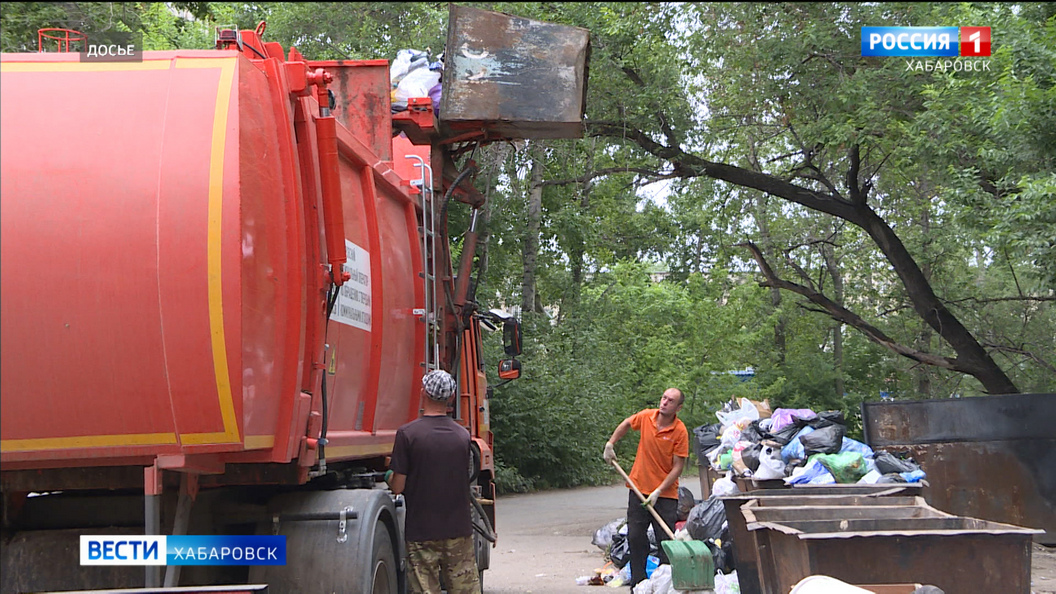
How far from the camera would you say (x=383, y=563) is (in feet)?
16.6

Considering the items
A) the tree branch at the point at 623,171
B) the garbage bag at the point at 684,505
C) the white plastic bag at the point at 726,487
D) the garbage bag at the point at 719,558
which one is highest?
the tree branch at the point at 623,171

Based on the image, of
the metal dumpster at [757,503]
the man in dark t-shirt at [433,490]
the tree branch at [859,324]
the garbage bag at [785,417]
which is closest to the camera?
the man in dark t-shirt at [433,490]

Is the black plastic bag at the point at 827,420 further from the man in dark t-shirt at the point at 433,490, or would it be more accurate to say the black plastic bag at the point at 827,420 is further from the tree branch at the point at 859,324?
the tree branch at the point at 859,324

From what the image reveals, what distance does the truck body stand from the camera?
11.3 feet

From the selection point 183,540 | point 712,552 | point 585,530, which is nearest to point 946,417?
point 712,552

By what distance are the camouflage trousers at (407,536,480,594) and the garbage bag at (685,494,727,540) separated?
340 cm

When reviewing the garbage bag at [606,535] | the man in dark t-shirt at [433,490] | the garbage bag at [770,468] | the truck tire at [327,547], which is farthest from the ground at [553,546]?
the truck tire at [327,547]

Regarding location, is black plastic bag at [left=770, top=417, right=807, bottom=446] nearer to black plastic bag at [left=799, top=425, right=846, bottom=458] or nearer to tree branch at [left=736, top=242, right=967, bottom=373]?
black plastic bag at [left=799, top=425, right=846, bottom=458]

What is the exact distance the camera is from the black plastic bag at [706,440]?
12.1m

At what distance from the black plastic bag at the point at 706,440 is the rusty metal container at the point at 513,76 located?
5667mm

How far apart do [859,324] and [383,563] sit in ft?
41.0

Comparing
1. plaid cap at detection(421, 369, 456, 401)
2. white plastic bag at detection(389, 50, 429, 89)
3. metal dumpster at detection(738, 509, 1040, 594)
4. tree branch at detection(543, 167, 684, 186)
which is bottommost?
metal dumpster at detection(738, 509, 1040, 594)

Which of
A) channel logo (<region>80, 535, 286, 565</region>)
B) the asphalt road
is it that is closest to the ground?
the asphalt road

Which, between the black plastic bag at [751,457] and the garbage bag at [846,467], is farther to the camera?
the black plastic bag at [751,457]
